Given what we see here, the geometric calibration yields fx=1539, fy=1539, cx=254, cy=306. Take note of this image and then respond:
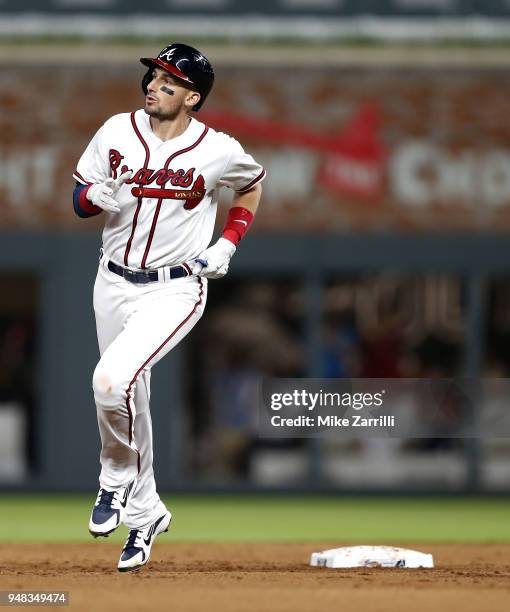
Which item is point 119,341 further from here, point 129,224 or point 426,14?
point 426,14

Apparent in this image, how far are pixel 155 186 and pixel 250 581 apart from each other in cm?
190

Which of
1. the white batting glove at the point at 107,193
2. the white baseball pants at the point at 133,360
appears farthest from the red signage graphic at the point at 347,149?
the white batting glove at the point at 107,193

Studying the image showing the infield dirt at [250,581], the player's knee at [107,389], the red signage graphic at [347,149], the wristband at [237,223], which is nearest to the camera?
the infield dirt at [250,581]

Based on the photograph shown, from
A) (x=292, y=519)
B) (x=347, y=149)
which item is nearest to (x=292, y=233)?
(x=347, y=149)

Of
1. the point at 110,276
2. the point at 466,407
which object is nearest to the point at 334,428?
the point at 110,276

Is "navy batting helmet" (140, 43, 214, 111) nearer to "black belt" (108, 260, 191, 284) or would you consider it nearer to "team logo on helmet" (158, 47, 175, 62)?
"team logo on helmet" (158, 47, 175, 62)

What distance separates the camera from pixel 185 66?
7.37m

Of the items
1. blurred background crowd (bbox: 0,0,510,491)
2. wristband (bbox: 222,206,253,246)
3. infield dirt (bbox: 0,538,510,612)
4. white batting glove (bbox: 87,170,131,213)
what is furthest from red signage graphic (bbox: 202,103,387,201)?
white batting glove (bbox: 87,170,131,213)

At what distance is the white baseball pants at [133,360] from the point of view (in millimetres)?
7062

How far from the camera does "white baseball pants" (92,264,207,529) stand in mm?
7062

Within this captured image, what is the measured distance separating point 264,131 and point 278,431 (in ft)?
22.3

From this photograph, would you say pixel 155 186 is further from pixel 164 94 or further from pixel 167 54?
pixel 167 54

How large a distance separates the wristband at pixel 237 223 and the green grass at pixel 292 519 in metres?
3.32

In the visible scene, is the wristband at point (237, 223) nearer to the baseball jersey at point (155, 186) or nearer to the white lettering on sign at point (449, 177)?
the baseball jersey at point (155, 186)
